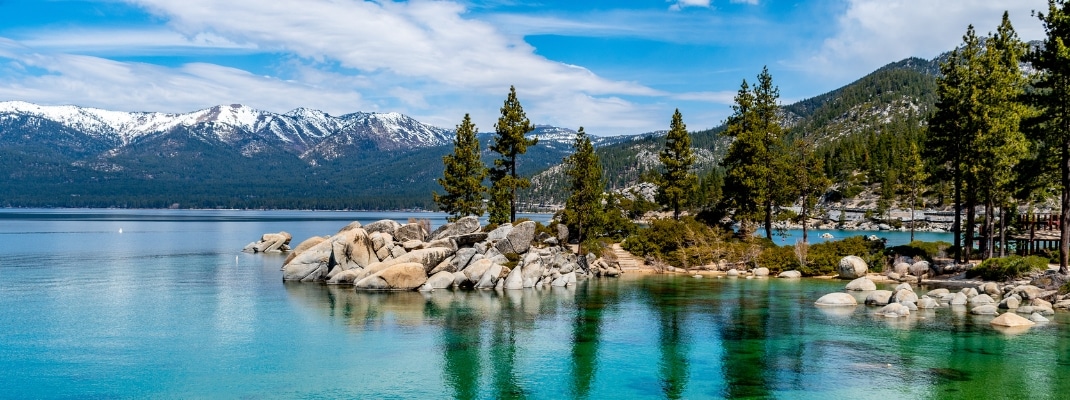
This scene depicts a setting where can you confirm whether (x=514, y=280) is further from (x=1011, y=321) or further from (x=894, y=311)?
(x=1011, y=321)

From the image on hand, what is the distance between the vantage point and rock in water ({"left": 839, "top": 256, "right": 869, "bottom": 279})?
203ft

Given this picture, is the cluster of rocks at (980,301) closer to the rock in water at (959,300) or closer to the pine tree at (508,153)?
the rock in water at (959,300)

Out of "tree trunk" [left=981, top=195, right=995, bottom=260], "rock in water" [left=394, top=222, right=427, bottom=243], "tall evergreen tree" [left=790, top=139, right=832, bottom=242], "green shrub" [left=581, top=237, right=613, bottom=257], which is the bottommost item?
"green shrub" [left=581, top=237, right=613, bottom=257]

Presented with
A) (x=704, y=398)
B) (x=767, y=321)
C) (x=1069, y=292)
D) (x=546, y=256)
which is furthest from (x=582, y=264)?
(x=704, y=398)

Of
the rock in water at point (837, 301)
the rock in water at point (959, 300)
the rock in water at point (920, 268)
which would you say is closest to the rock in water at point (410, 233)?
the rock in water at point (837, 301)

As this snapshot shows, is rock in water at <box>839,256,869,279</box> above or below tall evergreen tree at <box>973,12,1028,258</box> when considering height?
below

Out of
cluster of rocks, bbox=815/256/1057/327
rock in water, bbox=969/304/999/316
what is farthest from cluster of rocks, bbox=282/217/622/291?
rock in water, bbox=969/304/999/316

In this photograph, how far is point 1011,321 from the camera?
38219 mm

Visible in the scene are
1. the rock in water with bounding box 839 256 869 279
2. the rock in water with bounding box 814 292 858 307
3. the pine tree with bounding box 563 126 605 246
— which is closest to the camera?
the rock in water with bounding box 814 292 858 307

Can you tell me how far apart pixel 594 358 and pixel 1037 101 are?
4027 centimetres

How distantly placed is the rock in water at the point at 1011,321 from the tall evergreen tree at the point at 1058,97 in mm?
12080

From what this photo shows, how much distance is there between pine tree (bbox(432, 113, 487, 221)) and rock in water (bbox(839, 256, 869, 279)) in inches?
1569

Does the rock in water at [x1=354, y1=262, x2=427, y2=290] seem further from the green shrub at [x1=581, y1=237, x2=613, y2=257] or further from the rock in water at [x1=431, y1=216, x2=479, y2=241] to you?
the green shrub at [x1=581, y1=237, x2=613, y2=257]

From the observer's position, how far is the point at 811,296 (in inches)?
2045
